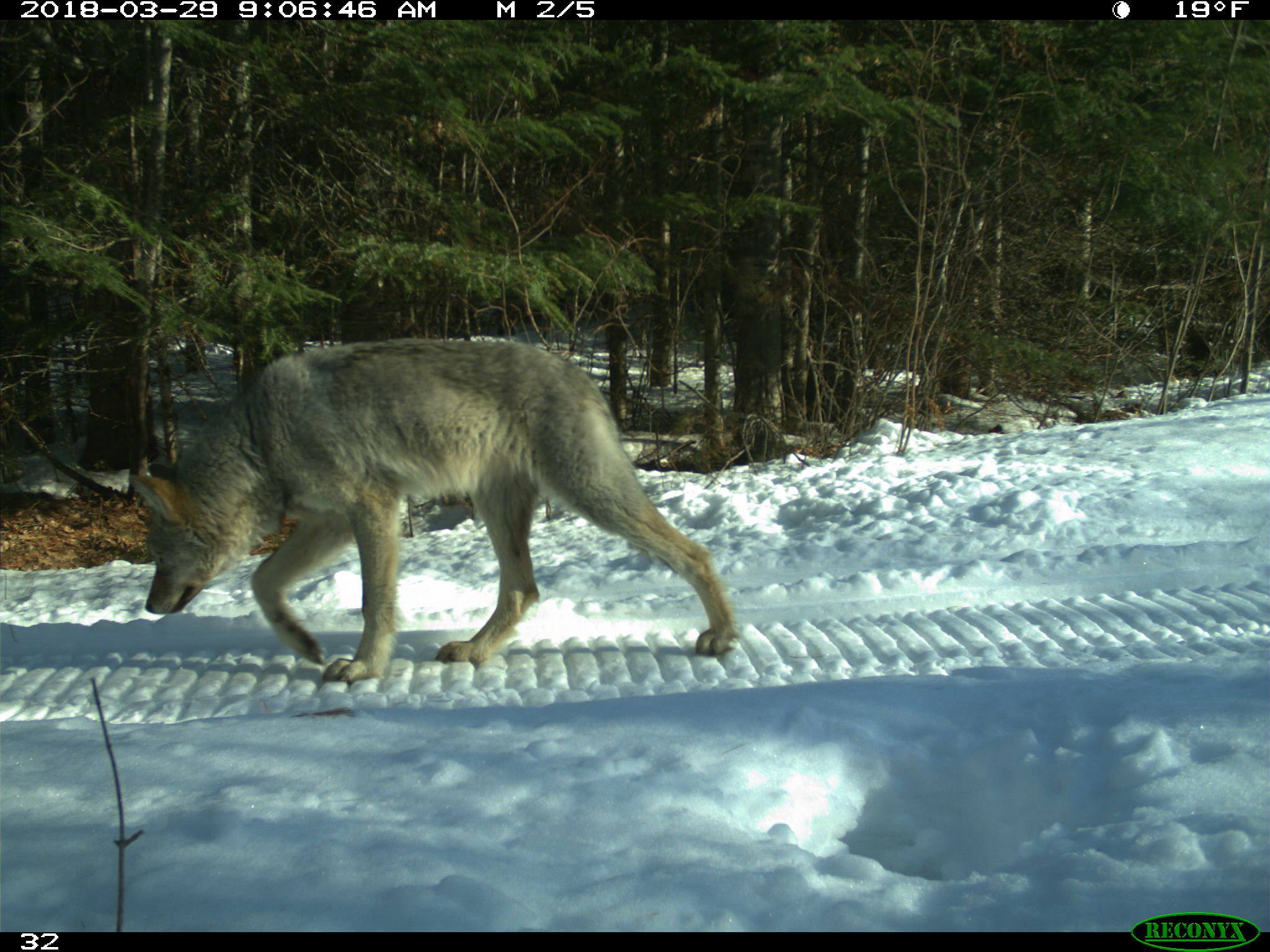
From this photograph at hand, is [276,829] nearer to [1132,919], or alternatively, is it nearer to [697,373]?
[1132,919]

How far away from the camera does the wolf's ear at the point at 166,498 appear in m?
4.94

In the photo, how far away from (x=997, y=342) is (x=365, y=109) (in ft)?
28.1

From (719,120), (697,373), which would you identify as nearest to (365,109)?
(719,120)

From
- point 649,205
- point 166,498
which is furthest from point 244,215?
point 166,498

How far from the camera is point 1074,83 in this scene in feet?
39.4

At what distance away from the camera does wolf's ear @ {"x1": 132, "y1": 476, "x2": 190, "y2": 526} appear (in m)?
4.94

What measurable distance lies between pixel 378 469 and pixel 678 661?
193cm

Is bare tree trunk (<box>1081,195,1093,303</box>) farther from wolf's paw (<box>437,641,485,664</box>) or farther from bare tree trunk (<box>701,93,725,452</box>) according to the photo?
wolf's paw (<box>437,641,485,664</box>)

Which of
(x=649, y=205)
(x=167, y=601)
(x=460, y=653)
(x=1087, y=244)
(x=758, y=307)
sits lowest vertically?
(x=460, y=653)

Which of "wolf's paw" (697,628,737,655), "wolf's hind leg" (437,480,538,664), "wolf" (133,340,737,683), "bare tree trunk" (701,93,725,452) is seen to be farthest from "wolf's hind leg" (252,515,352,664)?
"bare tree trunk" (701,93,725,452)

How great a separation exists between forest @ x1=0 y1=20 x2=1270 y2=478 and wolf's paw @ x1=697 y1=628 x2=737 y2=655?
5323 mm

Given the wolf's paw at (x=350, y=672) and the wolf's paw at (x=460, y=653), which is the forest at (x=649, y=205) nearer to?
the wolf's paw at (x=460, y=653)
